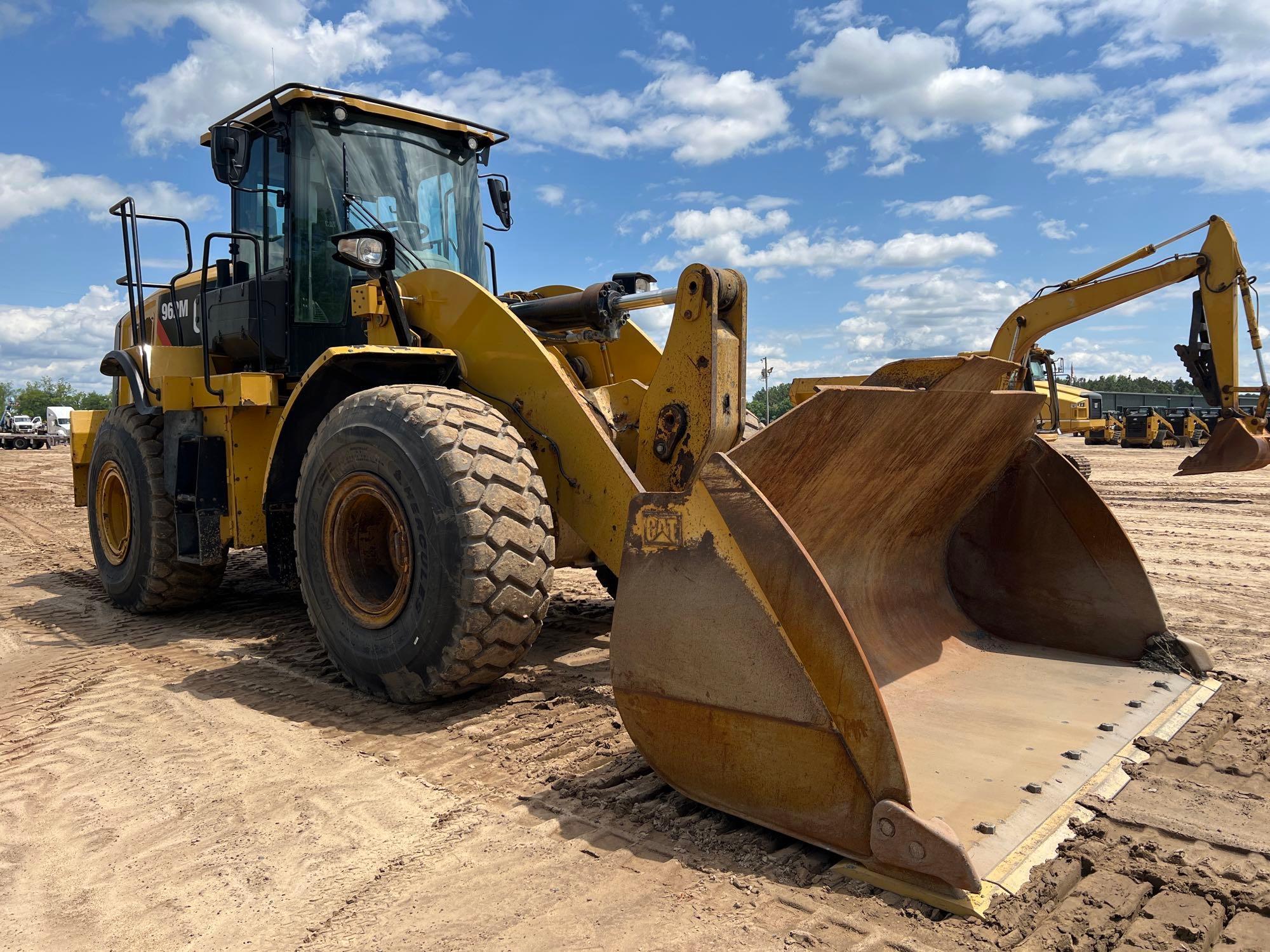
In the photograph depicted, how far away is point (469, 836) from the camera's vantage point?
2.68 metres

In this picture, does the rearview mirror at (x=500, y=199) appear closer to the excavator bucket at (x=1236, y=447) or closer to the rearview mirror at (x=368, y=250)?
the rearview mirror at (x=368, y=250)

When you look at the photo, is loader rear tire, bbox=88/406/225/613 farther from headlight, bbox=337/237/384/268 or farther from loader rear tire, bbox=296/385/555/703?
headlight, bbox=337/237/384/268

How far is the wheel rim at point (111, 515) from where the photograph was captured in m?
6.39

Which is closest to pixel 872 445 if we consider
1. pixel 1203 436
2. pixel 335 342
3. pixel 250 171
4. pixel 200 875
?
pixel 200 875

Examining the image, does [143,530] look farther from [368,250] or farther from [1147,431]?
[1147,431]

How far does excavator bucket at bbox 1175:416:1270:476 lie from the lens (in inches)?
470

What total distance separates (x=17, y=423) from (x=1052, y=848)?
49845 mm

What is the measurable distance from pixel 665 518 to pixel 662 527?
0.11ft

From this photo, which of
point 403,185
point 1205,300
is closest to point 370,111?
point 403,185

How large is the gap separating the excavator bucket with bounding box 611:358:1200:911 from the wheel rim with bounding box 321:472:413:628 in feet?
4.55

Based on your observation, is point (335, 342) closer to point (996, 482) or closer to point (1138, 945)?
point (996, 482)

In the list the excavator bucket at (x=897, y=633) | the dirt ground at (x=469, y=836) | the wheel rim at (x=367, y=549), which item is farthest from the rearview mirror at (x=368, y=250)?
the excavator bucket at (x=897, y=633)

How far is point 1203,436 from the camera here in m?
28.3

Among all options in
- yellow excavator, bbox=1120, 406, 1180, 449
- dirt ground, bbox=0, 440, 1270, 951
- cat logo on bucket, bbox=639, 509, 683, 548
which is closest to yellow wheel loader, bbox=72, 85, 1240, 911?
cat logo on bucket, bbox=639, 509, 683, 548
